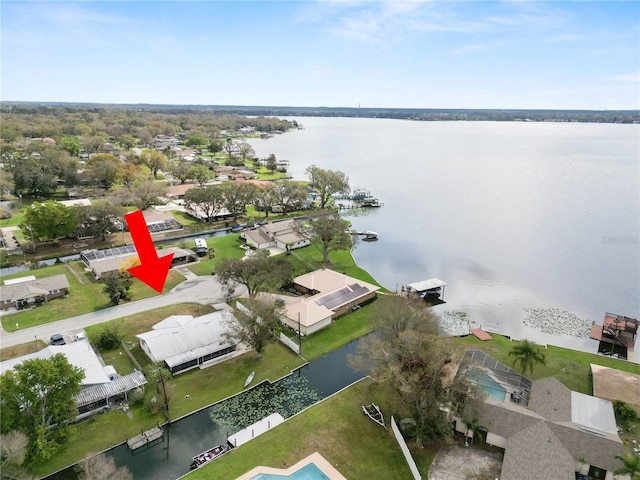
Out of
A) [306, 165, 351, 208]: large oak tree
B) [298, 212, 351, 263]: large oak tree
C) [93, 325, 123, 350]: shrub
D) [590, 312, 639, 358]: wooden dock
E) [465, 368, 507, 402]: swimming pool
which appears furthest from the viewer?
[306, 165, 351, 208]: large oak tree

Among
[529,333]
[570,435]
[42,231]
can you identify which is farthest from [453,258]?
[42,231]

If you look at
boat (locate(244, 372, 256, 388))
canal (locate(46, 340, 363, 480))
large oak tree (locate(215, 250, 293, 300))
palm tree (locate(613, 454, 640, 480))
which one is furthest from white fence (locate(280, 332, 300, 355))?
palm tree (locate(613, 454, 640, 480))

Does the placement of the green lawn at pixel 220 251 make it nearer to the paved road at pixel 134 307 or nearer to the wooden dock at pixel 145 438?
the paved road at pixel 134 307

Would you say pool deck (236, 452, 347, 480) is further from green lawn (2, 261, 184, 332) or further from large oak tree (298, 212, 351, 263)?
large oak tree (298, 212, 351, 263)

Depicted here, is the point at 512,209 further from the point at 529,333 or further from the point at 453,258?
the point at 529,333

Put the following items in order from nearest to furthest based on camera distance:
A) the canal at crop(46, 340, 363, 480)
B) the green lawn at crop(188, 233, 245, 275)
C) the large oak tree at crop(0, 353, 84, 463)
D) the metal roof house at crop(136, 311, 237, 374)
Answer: the large oak tree at crop(0, 353, 84, 463)
the canal at crop(46, 340, 363, 480)
the metal roof house at crop(136, 311, 237, 374)
the green lawn at crop(188, 233, 245, 275)

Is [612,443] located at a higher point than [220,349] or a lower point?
higher
